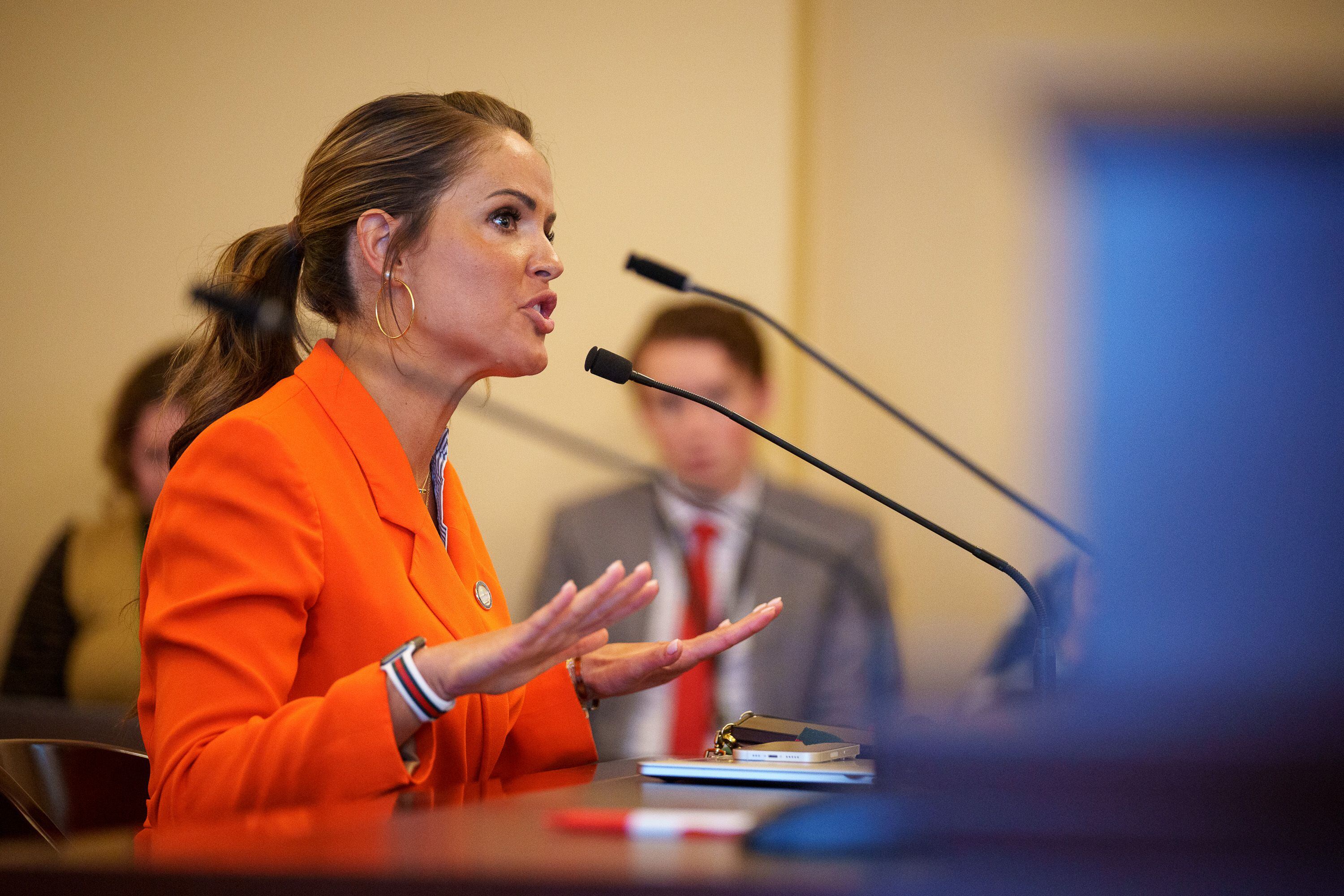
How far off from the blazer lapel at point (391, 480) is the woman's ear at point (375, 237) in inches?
6.0

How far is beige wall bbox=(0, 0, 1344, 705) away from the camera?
2.74m

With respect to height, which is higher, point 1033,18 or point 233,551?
point 1033,18

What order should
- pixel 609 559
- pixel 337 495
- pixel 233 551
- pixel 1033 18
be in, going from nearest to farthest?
pixel 233 551 → pixel 337 495 → pixel 609 559 → pixel 1033 18

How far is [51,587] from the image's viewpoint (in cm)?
253

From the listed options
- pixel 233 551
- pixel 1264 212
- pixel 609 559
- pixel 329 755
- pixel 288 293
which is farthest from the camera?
pixel 609 559

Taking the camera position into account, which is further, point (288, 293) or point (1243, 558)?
point (288, 293)

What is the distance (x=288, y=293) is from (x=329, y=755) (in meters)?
0.72

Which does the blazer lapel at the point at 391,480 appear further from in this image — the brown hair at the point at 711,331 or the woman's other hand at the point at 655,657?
the brown hair at the point at 711,331

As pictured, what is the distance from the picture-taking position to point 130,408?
252 cm

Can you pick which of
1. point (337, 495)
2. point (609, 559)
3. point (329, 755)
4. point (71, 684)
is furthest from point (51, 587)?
point (329, 755)

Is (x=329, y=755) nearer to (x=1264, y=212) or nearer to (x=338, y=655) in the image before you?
(x=338, y=655)

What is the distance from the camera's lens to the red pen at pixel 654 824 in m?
0.60

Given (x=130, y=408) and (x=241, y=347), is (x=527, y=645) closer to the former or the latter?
(x=241, y=347)

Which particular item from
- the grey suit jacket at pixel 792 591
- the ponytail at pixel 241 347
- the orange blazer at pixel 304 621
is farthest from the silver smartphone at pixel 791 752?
the grey suit jacket at pixel 792 591
